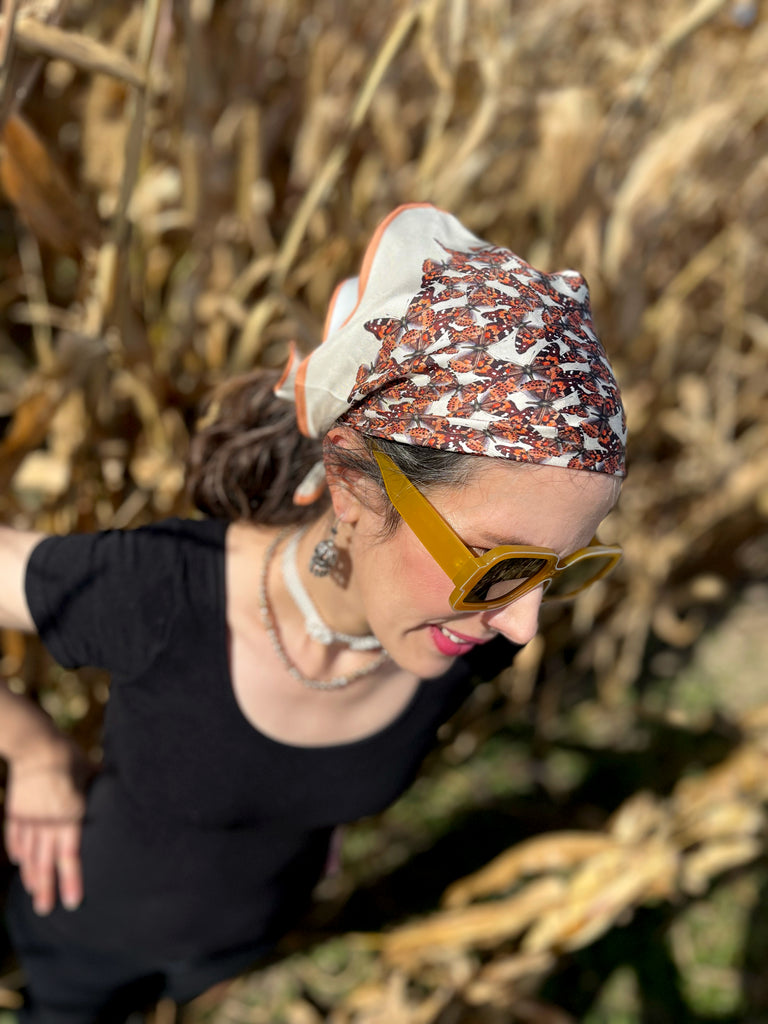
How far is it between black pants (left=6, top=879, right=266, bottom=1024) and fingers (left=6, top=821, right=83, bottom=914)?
88 mm

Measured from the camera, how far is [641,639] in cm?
180

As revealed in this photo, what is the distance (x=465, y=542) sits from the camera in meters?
0.60

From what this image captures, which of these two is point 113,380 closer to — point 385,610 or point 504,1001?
point 385,610

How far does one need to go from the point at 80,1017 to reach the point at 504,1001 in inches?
Answer: 24.4

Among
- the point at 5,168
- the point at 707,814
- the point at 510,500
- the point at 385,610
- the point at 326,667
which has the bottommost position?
the point at 707,814

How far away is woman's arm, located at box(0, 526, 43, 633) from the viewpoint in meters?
0.71

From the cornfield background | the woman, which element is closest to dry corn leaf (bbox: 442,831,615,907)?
the cornfield background

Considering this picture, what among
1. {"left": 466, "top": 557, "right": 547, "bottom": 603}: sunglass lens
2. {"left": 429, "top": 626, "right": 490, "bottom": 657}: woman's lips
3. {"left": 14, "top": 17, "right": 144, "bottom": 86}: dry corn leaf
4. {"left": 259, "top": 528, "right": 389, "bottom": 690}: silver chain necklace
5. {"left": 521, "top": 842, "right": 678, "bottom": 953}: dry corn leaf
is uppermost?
{"left": 14, "top": 17, "right": 144, "bottom": 86}: dry corn leaf

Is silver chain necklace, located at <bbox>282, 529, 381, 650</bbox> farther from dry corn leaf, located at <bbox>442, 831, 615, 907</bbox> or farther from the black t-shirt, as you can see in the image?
dry corn leaf, located at <bbox>442, 831, 615, 907</bbox>

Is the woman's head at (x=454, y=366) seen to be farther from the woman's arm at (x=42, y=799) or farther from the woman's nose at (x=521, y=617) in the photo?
the woman's arm at (x=42, y=799)

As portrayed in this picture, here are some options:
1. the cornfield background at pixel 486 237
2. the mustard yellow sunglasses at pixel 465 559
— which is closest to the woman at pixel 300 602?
the mustard yellow sunglasses at pixel 465 559

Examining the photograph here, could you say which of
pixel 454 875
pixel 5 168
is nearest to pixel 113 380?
pixel 5 168

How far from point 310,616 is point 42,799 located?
0.37 metres

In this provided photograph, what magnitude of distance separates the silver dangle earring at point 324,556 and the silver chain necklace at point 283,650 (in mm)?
87
